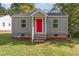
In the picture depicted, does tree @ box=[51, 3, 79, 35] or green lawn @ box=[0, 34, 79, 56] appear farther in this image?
tree @ box=[51, 3, 79, 35]

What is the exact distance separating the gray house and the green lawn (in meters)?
2.12

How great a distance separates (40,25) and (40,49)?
16.7 ft

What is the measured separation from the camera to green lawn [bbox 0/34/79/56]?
14.2 metres

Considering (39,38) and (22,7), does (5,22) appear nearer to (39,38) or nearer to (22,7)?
(22,7)

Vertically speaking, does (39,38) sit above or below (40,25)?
below

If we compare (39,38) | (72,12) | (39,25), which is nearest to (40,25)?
(39,25)

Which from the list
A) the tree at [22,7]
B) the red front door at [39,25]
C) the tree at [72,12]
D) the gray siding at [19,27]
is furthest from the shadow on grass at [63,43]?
the tree at [22,7]

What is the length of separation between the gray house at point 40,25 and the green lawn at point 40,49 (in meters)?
2.12

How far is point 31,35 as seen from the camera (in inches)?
798

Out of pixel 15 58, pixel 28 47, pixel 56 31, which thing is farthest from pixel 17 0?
pixel 56 31

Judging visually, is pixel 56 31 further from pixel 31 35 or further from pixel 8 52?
pixel 8 52

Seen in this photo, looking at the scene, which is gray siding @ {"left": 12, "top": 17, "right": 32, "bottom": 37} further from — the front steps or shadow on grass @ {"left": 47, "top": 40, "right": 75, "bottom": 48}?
shadow on grass @ {"left": 47, "top": 40, "right": 75, "bottom": 48}

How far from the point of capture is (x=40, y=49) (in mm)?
15633

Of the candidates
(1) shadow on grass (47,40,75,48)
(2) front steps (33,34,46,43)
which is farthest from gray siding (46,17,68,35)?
(1) shadow on grass (47,40,75,48)
